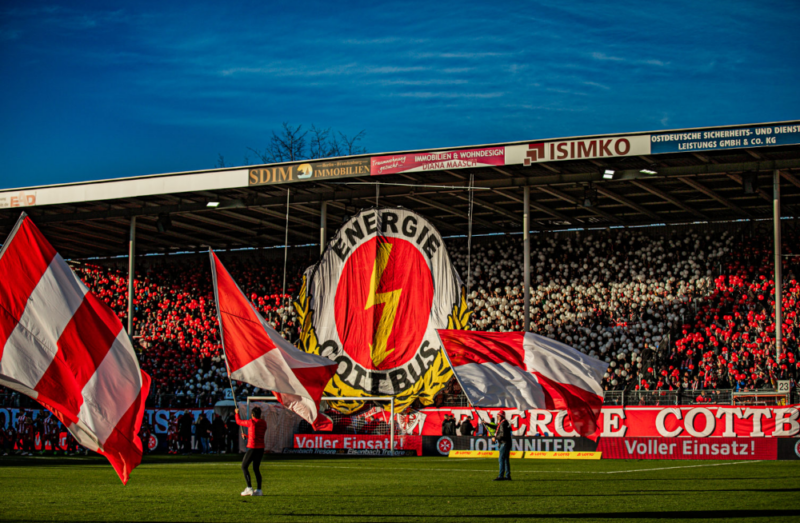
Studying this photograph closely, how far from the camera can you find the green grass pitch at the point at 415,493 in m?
12.2

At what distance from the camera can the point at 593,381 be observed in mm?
19484

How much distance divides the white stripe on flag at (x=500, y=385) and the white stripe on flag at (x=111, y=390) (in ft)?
32.4

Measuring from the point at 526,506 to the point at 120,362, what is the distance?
6174mm

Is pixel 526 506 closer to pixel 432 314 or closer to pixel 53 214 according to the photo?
pixel 432 314

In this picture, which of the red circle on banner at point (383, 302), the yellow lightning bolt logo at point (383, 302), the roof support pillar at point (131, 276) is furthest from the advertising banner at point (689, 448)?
the roof support pillar at point (131, 276)

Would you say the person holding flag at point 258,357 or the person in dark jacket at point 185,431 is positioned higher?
the person holding flag at point 258,357

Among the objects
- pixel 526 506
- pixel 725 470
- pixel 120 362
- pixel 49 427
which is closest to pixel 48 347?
pixel 120 362

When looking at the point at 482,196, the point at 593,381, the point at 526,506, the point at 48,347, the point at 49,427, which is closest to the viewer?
the point at 48,347

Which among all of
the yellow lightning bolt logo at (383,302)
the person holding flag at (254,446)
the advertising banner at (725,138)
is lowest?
the person holding flag at (254,446)

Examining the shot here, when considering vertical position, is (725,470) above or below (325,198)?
below

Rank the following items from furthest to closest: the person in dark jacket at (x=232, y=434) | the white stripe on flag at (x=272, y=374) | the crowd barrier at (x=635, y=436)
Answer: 1. the person in dark jacket at (x=232, y=434)
2. the crowd barrier at (x=635, y=436)
3. the white stripe on flag at (x=272, y=374)

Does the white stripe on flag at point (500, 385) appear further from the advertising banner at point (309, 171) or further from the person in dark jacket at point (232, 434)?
the person in dark jacket at point (232, 434)

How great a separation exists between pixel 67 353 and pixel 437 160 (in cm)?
2171

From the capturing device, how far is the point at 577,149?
29688mm
